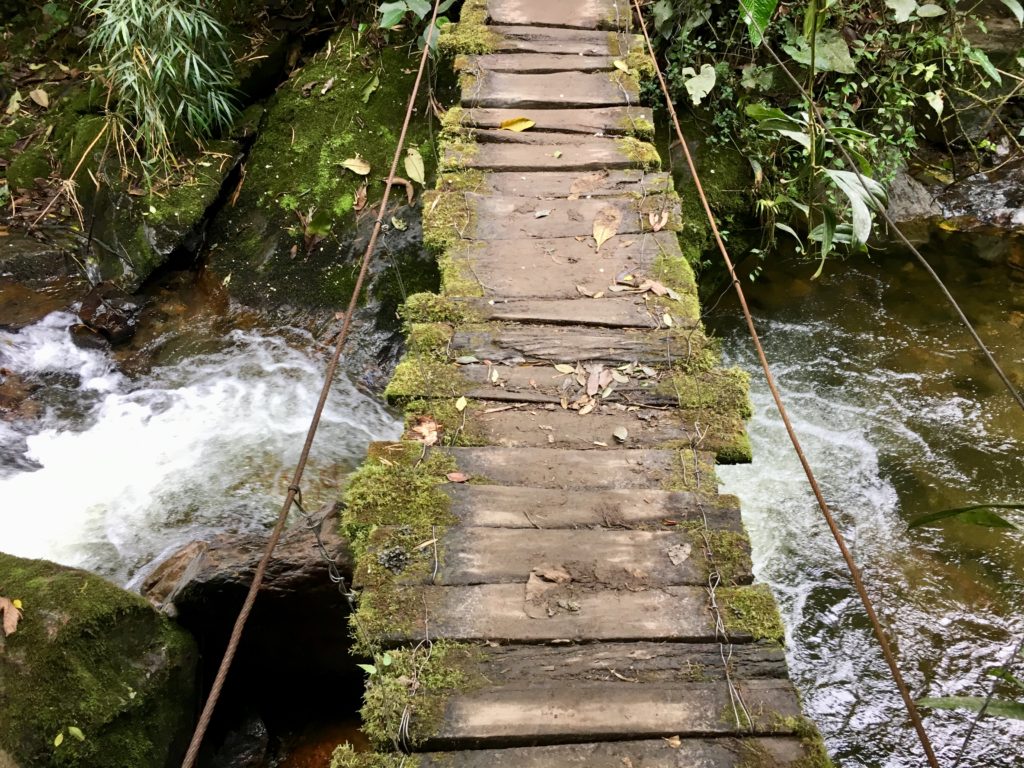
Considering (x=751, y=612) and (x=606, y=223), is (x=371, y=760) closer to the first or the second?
(x=751, y=612)

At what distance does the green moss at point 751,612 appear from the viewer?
197 centimetres

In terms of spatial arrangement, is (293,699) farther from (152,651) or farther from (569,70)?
(569,70)

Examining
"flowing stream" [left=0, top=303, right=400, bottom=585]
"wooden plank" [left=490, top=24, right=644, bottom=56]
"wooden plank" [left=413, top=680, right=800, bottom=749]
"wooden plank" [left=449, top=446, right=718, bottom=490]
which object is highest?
"wooden plank" [left=490, top=24, right=644, bottom=56]

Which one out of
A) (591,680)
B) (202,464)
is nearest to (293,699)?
(202,464)

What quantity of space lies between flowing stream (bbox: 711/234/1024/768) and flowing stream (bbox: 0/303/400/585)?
8.22 feet

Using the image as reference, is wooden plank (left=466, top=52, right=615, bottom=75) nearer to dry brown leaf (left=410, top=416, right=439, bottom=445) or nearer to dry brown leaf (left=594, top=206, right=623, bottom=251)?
dry brown leaf (left=594, top=206, right=623, bottom=251)

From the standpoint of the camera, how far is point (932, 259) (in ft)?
17.4

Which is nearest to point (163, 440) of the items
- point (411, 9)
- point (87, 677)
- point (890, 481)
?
point (87, 677)

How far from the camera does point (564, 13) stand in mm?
4488

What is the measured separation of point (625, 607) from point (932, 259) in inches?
179

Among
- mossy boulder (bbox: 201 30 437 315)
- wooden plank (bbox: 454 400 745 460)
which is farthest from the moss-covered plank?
mossy boulder (bbox: 201 30 437 315)

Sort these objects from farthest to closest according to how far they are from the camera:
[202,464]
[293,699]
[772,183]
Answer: [772,183], [202,464], [293,699]

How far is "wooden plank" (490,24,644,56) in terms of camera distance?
4215mm

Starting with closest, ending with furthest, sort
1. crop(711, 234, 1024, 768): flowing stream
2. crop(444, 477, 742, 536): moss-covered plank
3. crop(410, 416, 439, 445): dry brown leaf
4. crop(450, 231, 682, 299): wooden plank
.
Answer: crop(444, 477, 742, 536): moss-covered plank
crop(410, 416, 439, 445): dry brown leaf
crop(450, 231, 682, 299): wooden plank
crop(711, 234, 1024, 768): flowing stream
